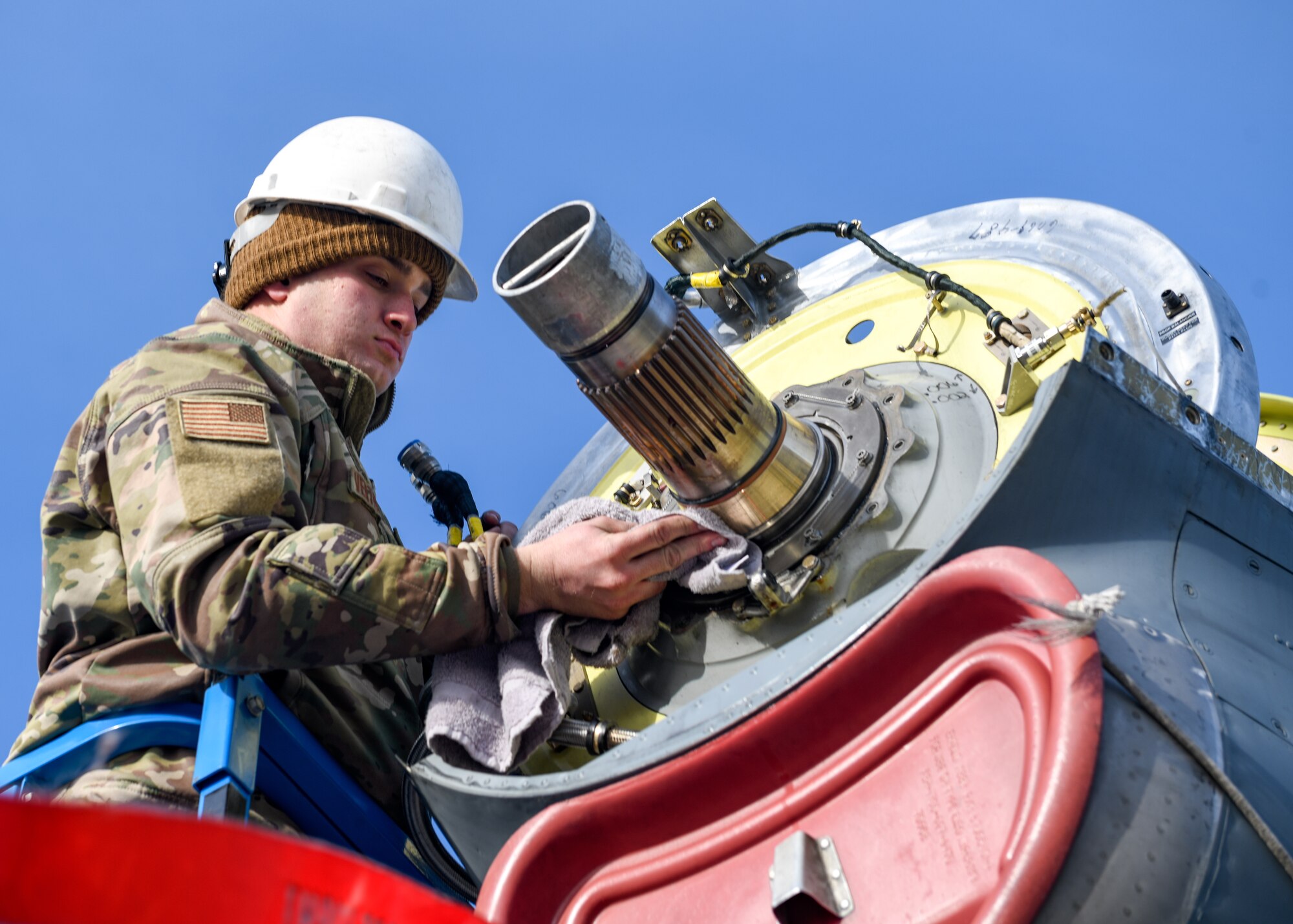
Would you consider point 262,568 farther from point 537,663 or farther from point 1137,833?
point 1137,833

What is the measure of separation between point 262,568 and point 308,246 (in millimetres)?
1506

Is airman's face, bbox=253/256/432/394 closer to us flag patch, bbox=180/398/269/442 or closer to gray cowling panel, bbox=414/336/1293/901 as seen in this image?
us flag patch, bbox=180/398/269/442

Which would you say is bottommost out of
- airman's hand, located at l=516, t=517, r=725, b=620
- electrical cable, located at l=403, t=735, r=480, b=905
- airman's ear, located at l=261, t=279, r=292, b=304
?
electrical cable, located at l=403, t=735, r=480, b=905

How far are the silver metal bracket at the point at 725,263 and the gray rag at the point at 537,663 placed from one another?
1542 mm

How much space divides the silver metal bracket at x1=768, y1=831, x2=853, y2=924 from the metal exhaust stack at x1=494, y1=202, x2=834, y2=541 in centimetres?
134

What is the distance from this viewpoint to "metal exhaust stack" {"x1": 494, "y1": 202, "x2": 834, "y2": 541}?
3.35 m

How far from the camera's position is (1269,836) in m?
2.18

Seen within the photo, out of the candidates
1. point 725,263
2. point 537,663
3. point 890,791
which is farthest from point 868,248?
point 890,791

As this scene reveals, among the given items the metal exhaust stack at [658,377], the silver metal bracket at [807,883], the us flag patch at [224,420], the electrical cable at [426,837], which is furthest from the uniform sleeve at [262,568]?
the silver metal bracket at [807,883]

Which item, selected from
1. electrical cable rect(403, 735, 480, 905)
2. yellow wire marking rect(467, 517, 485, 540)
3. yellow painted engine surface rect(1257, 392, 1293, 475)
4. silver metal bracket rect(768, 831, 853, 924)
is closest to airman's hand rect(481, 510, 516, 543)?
yellow wire marking rect(467, 517, 485, 540)

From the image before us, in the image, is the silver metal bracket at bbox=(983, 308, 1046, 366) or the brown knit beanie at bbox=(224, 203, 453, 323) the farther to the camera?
the brown knit beanie at bbox=(224, 203, 453, 323)

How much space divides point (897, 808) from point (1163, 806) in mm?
424

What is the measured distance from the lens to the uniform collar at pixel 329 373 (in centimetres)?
393

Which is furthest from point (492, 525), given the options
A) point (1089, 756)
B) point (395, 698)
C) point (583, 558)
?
point (1089, 756)
